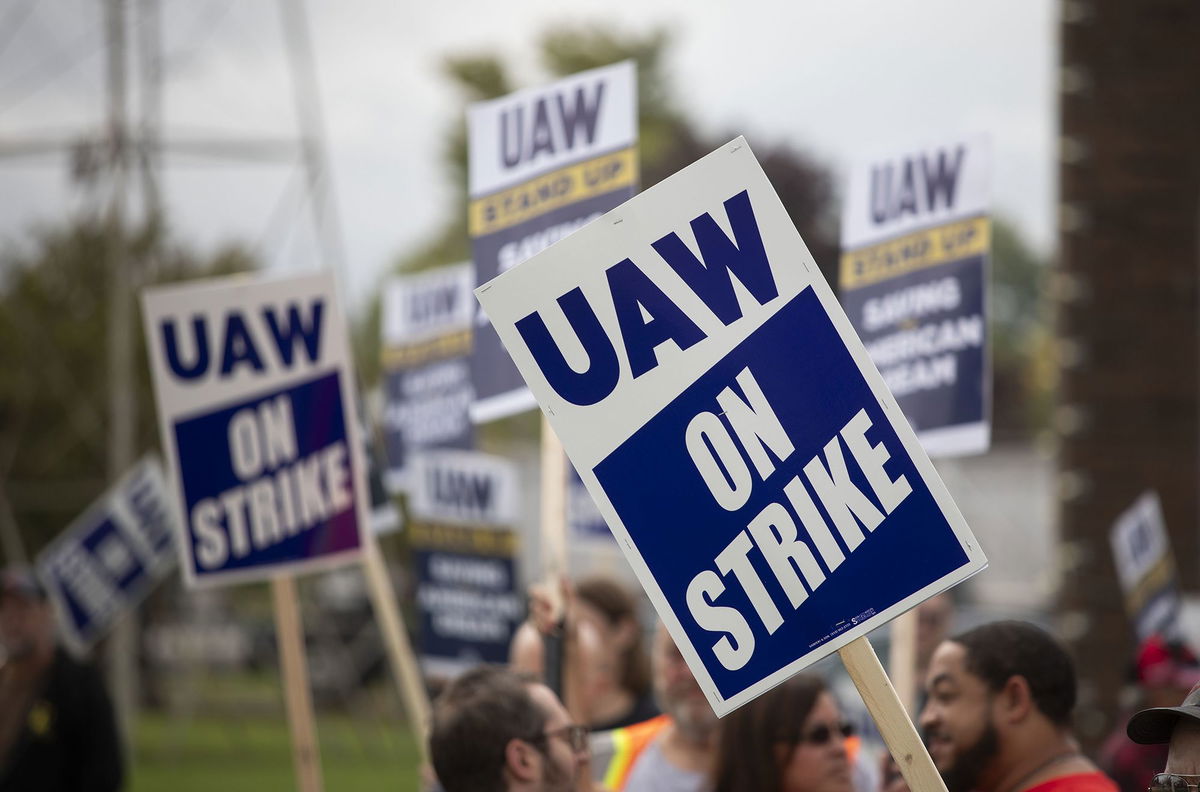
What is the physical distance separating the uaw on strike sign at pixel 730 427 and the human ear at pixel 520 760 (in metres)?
0.64

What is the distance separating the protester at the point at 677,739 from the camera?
480 centimetres

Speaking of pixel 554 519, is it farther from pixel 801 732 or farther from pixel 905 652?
pixel 905 652

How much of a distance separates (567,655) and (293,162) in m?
12.7

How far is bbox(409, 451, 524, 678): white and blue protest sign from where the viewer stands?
25.7ft

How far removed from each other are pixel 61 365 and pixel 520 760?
17.5 meters

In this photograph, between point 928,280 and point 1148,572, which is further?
point 1148,572

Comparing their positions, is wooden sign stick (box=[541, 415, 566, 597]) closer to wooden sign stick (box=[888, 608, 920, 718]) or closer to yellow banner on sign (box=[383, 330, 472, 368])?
wooden sign stick (box=[888, 608, 920, 718])

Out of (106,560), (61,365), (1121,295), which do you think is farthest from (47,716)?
(61,365)

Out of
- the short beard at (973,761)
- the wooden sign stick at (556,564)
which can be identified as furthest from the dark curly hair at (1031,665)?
the wooden sign stick at (556,564)

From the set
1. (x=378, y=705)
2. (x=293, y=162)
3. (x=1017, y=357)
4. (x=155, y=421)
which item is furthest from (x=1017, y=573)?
(x=1017, y=357)

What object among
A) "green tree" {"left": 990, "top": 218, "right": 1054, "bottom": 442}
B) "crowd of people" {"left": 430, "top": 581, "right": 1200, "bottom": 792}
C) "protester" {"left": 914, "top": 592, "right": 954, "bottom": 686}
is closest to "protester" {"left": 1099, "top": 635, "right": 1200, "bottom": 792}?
"protester" {"left": 914, "top": 592, "right": 954, "bottom": 686}

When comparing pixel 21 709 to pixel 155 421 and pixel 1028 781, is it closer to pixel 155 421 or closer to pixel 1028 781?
pixel 1028 781

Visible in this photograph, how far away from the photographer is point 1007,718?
3783 millimetres

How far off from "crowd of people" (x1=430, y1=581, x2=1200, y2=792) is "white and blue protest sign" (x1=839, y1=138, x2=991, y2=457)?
1515mm
